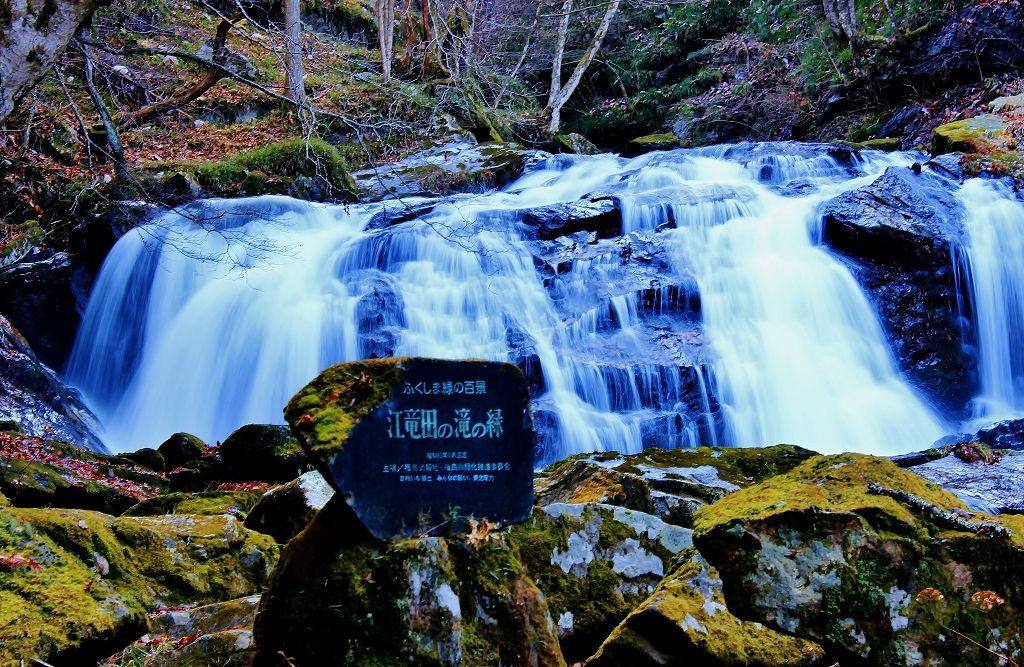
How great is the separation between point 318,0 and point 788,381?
20.4m

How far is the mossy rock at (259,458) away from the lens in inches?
292

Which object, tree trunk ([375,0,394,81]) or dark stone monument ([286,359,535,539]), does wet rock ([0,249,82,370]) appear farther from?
dark stone monument ([286,359,535,539])

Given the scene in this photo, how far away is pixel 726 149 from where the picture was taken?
15508 millimetres

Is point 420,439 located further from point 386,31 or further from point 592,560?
point 386,31

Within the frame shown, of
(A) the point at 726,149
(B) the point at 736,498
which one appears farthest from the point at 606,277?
(B) the point at 736,498

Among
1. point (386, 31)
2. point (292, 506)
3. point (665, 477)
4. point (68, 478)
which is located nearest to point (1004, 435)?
point (665, 477)

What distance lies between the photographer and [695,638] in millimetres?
3023

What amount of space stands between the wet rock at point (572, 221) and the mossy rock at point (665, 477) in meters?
6.62

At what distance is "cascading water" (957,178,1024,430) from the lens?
9617mm

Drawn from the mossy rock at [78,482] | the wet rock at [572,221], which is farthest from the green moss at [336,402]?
the wet rock at [572,221]

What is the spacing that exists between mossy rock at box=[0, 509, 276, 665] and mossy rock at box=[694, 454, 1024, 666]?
237cm

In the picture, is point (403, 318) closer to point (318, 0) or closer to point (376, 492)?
point (376, 492)

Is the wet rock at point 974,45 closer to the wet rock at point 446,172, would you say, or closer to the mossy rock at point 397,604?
the wet rock at point 446,172

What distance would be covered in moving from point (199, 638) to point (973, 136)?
46.0ft
